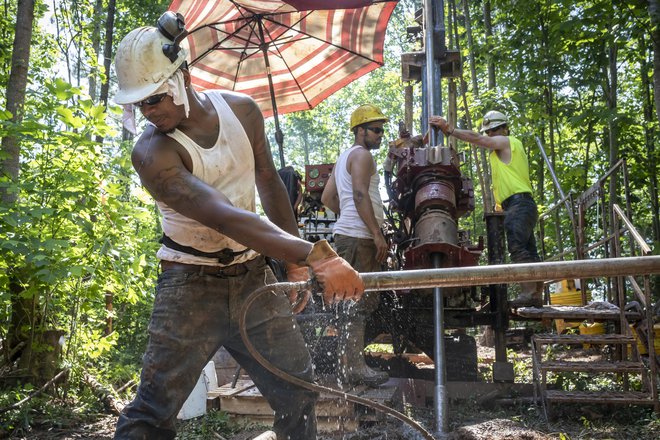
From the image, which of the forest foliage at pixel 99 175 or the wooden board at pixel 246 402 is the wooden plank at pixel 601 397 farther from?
the forest foliage at pixel 99 175

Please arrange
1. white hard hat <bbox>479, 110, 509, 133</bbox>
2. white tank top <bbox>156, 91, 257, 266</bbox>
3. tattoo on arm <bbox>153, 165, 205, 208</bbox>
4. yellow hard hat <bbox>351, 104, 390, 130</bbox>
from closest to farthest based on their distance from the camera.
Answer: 1. tattoo on arm <bbox>153, 165, 205, 208</bbox>
2. white tank top <bbox>156, 91, 257, 266</bbox>
3. yellow hard hat <bbox>351, 104, 390, 130</bbox>
4. white hard hat <bbox>479, 110, 509, 133</bbox>

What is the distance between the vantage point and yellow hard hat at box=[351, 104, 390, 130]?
20.4ft

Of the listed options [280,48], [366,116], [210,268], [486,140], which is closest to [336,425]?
[210,268]

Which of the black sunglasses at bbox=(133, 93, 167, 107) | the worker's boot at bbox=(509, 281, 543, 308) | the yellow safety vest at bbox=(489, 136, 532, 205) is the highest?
the yellow safety vest at bbox=(489, 136, 532, 205)

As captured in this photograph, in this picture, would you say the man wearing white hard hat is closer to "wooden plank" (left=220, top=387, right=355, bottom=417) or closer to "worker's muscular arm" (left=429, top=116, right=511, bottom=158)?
"worker's muscular arm" (left=429, top=116, right=511, bottom=158)

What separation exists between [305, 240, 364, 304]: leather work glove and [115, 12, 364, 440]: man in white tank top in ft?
0.88

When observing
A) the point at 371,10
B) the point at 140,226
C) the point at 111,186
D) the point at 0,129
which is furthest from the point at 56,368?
the point at 371,10

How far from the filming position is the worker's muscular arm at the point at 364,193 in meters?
5.94

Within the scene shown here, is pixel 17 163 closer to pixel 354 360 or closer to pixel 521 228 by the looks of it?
pixel 354 360

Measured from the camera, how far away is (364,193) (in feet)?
19.5

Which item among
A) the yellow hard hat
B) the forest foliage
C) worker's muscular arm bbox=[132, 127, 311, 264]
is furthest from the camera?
the yellow hard hat

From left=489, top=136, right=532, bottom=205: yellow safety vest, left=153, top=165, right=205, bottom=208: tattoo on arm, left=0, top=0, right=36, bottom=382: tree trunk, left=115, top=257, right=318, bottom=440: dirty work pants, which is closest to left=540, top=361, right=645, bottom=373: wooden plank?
left=489, top=136, right=532, bottom=205: yellow safety vest

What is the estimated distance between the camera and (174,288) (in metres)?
3.07

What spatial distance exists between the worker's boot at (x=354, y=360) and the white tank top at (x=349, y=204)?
82cm
